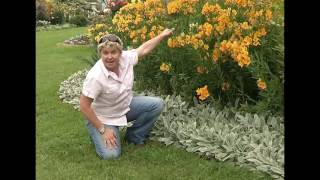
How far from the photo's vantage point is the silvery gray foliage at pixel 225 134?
3.89 metres

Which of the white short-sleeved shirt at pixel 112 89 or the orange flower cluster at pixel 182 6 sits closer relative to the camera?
the white short-sleeved shirt at pixel 112 89

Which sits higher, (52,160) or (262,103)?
(262,103)

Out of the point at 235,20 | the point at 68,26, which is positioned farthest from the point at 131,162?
the point at 68,26

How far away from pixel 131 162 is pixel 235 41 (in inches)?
53.0

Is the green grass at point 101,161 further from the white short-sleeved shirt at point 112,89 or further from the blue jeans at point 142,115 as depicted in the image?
the white short-sleeved shirt at point 112,89

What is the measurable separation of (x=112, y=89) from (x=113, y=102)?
5.7 inches

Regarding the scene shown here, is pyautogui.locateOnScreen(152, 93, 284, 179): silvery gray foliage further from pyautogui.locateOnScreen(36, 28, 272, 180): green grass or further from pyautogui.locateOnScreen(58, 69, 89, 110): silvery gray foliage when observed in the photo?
pyautogui.locateOnScreen(58, 69, 89, 110): silvery gray foliage

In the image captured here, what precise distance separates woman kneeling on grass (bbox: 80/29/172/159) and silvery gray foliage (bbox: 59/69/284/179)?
23cm

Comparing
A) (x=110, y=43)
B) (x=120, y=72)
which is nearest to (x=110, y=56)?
(x=110, y=43)

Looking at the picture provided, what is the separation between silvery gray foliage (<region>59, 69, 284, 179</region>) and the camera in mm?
3887

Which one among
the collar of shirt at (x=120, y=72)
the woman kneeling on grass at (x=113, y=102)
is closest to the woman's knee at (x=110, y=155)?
the woman kneeling on grass at (x=113, y=102)

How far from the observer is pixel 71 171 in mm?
4086

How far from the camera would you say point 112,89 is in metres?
4.41
